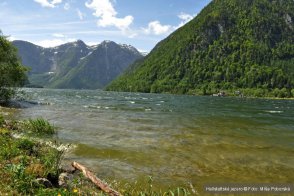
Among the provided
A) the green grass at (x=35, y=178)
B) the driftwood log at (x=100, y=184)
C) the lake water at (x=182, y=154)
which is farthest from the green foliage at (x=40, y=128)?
the driftwood log at (x=100, y=184)

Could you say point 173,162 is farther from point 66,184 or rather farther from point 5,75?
point 5,75

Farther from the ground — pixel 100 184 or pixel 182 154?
pixel 100 184

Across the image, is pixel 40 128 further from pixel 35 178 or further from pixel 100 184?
pixel 35 178

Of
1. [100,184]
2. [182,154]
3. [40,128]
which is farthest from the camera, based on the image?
[40,128]

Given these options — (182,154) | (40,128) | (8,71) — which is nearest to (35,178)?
(182,154)

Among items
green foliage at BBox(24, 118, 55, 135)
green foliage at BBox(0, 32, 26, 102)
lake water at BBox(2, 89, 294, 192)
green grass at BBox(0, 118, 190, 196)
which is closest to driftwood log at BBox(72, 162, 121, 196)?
green grass at BBox(0, 118, 190, 196)

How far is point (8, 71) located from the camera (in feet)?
205

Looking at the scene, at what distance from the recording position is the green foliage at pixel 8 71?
203 feet

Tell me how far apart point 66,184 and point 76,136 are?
1603cm

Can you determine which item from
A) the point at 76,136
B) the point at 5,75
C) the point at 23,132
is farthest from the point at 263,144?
the point at 5,75

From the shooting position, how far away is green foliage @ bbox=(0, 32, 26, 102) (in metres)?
61.8

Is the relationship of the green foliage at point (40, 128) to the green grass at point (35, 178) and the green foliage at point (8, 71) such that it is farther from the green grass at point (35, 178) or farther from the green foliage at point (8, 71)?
the green foliage at point (8, 71)

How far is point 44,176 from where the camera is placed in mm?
12766

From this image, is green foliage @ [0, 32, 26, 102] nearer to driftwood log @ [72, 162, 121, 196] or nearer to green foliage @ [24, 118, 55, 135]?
green foliage @ [24, 118, 55, 135]
